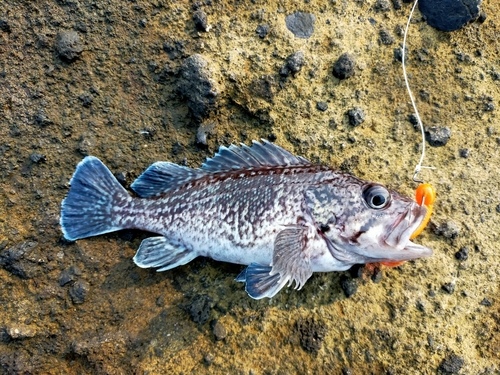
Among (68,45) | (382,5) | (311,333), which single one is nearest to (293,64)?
(382,5)

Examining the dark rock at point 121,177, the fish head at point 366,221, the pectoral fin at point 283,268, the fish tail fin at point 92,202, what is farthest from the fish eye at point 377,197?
the dark rock at point 121,177

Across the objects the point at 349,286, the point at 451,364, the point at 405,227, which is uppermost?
the point at 405,227

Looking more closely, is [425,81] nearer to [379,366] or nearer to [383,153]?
[383,153]

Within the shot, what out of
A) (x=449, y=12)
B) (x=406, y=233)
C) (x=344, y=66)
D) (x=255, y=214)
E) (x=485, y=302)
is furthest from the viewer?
(x=449, y=12)

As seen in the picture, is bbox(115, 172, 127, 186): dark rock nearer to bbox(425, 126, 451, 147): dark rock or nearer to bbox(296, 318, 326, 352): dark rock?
bbox(296, 318, 326, 352): dark rock

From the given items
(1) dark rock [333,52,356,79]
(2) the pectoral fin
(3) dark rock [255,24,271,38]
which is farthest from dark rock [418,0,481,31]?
(2) the pectoral fin

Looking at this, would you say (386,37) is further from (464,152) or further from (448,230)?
(448,230)

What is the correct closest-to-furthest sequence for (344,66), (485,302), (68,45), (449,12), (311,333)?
(311,333) < (485,302) < (68,45) < (344,66) < (449,12)

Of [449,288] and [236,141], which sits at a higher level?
[236,141]
